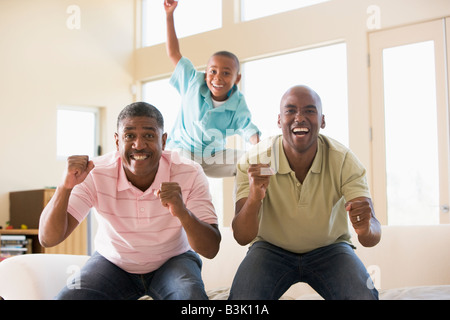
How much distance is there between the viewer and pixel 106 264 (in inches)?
83.5

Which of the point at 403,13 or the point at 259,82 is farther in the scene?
the point at 259,82

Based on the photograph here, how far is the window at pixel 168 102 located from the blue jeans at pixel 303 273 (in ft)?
13.7

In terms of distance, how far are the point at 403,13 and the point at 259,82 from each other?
5.87 ft

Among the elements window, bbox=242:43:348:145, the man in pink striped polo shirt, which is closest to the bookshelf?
window, bbox=242:43:348:145

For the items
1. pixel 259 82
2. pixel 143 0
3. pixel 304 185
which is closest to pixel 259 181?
pixel 304 185

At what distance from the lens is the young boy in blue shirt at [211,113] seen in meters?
3.03

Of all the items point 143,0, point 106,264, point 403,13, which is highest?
point 143,0

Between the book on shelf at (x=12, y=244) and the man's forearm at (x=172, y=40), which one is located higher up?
the man's forearm at (x=172, y=40)

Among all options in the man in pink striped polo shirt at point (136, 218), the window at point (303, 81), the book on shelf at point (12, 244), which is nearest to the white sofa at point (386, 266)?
the man in pink striped polo shirt at point (136, 218)

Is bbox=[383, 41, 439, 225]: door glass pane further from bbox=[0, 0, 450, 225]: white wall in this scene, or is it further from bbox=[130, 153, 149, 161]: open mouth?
bbox=[130, 153, 149, 161]: open mouth

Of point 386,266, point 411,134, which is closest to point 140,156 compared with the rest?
point 386,266

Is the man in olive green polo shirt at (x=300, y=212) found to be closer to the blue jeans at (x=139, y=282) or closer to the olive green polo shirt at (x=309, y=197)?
the olive green polo shirt at (x=309, y=197)

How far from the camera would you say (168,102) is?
6.88 m
